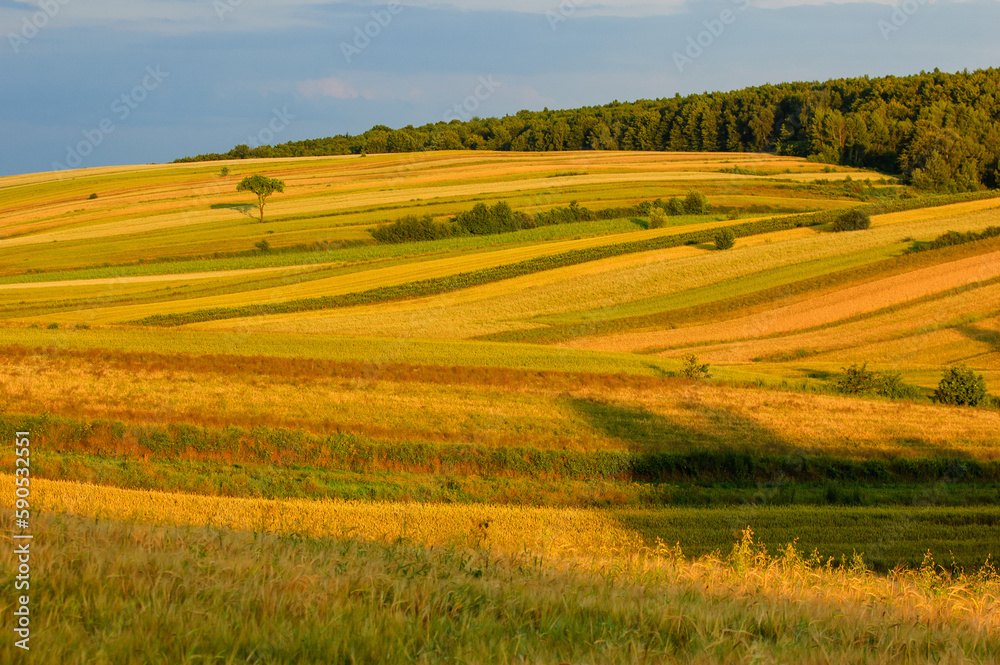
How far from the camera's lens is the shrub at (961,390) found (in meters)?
25.7

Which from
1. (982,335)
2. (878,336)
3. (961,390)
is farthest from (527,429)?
(982,335)

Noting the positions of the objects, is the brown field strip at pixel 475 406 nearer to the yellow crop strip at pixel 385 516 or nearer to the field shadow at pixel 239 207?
the yellow crop strip at pixel 385 516

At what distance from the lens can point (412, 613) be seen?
412 cm

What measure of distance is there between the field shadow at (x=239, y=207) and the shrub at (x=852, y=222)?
5095 cm

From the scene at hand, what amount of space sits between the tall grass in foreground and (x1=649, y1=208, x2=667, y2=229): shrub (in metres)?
58.4

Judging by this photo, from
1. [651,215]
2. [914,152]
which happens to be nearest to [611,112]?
[914,152]

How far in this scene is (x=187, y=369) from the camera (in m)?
24.8

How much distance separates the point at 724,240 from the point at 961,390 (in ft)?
93.8

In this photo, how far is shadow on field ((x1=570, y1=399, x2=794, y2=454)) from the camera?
18.6 m

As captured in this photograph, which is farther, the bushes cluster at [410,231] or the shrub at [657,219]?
the bushes cluster at [410,231]

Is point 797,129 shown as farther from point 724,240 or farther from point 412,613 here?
point 412,613

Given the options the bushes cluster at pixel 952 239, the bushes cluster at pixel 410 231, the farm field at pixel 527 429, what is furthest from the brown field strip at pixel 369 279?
the bushes cluster at pixel 952 239

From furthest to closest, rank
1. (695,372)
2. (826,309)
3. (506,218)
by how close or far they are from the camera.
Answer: (506,218) → (826,309) → (695,372)

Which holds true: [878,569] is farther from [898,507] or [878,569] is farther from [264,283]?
[264,283]
